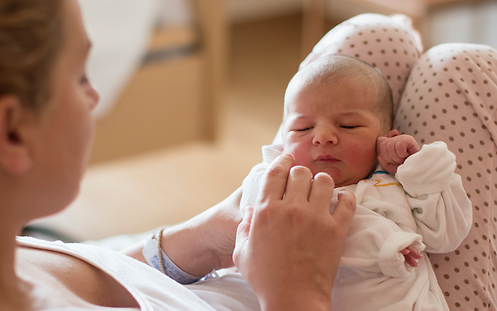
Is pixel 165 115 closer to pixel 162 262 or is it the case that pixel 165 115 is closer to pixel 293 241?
pixel 162 262

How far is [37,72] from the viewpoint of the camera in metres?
0.54

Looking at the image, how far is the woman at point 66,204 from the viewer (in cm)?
53

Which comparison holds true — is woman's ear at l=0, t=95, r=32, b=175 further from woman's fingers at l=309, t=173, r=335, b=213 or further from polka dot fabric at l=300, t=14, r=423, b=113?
polka dot fabric at l=300, t=14, r=423, b=113

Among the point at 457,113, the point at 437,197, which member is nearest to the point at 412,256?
the point at 437,197

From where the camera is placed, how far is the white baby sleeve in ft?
2.61

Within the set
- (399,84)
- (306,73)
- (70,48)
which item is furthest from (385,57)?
(70,48)

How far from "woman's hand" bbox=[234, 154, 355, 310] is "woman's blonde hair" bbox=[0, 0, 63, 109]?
0.34m

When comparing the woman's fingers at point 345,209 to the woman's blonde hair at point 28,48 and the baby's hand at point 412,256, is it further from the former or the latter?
the woman's blonde hair at point 28,48

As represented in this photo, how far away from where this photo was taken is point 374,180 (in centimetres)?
88

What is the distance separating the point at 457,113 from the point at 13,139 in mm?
758

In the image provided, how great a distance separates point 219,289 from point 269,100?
2544 mm

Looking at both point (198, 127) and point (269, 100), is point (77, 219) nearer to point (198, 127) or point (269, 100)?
point (198, 127)

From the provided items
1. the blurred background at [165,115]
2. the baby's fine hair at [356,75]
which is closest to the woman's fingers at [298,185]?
the baby's fine hair at [356,75]

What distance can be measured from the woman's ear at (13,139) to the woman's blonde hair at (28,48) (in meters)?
0.01
